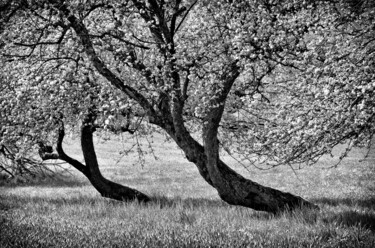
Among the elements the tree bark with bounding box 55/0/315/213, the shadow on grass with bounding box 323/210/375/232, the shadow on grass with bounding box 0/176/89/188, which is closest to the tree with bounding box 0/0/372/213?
the tree bark with bounding box 55/0/315/213

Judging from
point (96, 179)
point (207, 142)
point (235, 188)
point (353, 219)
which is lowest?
point (96, 179)

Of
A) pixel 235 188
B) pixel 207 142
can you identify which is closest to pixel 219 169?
pixel 235 188

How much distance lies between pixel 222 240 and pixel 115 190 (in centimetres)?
968

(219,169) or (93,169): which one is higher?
(219,169)

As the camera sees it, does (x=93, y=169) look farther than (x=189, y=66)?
Yes

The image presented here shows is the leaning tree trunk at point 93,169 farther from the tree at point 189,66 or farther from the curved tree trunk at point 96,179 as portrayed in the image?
the tree at point 189,66

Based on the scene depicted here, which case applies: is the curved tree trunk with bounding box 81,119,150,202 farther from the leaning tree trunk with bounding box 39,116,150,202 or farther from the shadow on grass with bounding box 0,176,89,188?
the shadow on grass with bounding box 0,176,89,188

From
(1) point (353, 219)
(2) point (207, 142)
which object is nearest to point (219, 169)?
(2) point (207, 142)

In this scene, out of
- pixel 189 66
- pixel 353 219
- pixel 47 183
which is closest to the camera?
pixel 353 219

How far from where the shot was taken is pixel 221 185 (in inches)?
364

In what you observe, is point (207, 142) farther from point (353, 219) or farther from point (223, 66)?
point (353, 219)

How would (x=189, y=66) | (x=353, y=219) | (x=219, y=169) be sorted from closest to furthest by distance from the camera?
(x=353, y=219) < (x=189, y=66) < (x=219, y=169)

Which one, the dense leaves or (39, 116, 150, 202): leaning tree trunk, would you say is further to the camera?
(39, 116, 150, 202): leaning tree trunk

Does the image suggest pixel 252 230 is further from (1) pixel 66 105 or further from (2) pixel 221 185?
(1) pixel 66 105
